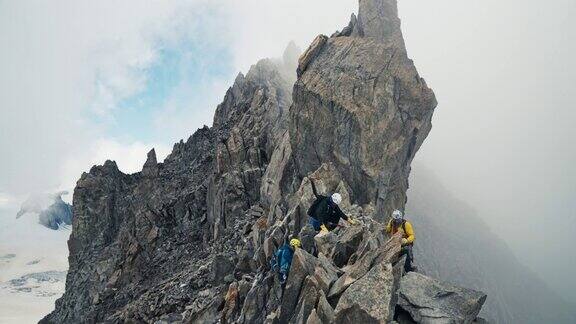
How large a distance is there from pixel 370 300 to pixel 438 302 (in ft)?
11.4

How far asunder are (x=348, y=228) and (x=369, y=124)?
757 inches

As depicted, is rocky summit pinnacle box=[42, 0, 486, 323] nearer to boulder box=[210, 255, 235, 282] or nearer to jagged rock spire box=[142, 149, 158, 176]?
boulder box=[210, 255, 235, 282]

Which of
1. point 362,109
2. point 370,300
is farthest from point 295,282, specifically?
point 362,109

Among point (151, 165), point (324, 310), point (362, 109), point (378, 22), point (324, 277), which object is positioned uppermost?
point (378, 22)

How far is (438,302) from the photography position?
16.9 m

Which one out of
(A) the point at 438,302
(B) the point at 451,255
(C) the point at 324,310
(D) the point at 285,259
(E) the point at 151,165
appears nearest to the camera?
(C) the point at 324,310

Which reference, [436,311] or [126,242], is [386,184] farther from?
[126,242]

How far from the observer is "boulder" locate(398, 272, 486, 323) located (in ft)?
53.3

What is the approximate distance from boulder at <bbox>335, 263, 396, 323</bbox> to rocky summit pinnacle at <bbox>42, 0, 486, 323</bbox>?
0.14 ft

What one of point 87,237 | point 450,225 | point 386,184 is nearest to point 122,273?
point 87,237

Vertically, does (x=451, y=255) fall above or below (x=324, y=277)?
below

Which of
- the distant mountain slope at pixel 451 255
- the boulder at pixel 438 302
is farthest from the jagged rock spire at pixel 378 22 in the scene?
the distant mountain slope at pixel 451 255

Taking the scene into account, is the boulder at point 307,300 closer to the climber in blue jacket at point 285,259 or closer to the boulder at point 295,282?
the boulder at point 295,282

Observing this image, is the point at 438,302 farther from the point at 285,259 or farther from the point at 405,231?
the point at 285,259
